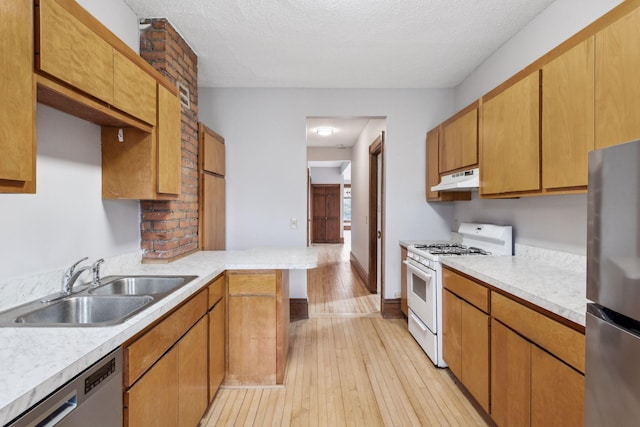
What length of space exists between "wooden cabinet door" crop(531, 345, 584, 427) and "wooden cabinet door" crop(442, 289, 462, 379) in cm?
72

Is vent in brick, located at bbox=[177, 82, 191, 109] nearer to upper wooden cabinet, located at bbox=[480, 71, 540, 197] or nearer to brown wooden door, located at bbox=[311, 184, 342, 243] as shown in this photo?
upper wooden cabinet, located at bbox=[480, 71, 540, 197]

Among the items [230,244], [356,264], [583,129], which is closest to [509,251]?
[583,129]

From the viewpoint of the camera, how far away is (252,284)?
7.11ft

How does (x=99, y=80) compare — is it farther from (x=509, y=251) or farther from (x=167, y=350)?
(x=509, y=251)

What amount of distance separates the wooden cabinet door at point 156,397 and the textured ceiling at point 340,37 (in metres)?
2.25

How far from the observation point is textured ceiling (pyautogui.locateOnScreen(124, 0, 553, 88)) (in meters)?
2.14

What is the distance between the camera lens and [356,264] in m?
A: 6.29

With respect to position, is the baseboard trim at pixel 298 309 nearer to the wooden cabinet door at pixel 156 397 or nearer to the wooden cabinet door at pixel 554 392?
the wooden cabinet door at pixel 156 397

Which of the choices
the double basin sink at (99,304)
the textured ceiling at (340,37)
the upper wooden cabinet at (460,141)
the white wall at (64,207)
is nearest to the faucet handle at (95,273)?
the double basin sink at (99,304)

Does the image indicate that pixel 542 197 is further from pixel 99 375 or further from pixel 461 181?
pixel 99 375

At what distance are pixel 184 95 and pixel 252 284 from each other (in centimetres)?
169

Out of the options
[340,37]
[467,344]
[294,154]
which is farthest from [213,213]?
[467,344]

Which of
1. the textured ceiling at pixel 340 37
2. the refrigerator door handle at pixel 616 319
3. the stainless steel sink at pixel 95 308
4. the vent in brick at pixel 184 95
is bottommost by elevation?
the stainless steel sink at pixel 95 308

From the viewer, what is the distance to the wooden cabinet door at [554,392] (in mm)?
1188
